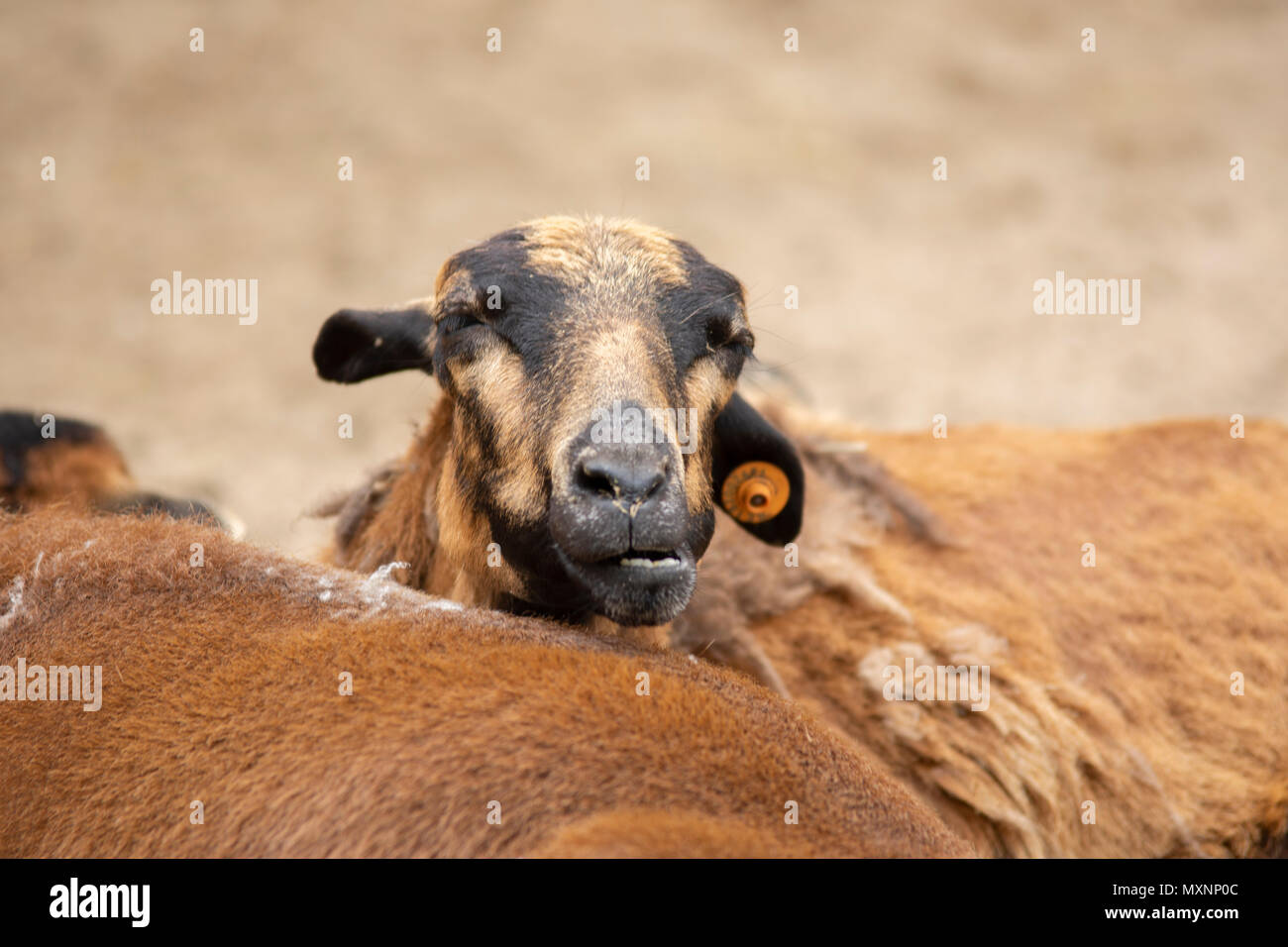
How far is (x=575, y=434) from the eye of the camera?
3.32m

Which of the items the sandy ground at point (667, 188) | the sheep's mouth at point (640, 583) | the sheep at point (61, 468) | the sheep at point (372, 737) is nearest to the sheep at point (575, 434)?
the sheep's mouth at point (640, 583)

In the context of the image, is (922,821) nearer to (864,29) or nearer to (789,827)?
(789,827)

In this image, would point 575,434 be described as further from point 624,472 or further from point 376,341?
point 376,341

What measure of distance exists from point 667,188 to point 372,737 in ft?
38.5

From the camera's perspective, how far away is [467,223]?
12.8 metres

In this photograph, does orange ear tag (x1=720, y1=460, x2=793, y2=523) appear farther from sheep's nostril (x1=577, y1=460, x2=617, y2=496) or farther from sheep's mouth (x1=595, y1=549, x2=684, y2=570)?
sheep's nostril (x1=577, y1=460, x2=617, y2=496)

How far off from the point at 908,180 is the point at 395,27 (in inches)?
287

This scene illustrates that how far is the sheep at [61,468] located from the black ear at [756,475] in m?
2.83

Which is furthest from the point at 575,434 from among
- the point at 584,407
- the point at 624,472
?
the point at 624,472

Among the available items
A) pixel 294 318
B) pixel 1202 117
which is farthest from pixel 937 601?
pixel 1202 117

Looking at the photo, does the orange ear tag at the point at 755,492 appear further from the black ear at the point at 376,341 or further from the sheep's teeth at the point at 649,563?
the black ear at the point at 376,341

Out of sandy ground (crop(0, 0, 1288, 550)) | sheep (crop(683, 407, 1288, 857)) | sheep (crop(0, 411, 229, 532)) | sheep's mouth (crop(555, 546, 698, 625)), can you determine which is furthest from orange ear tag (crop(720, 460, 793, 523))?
sandy ground (crop(0, 0, 1288, 550))

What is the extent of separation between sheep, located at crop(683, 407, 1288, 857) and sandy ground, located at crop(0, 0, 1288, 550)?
4819mm

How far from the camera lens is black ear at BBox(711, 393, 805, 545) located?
4.23 metres
